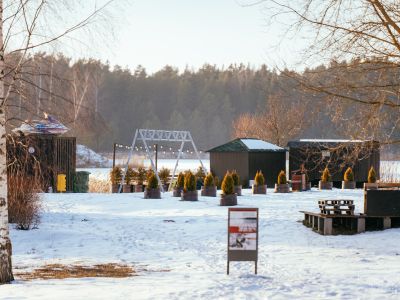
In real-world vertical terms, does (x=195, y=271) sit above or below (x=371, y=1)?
below

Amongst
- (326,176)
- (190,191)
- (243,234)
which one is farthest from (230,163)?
(243,234)

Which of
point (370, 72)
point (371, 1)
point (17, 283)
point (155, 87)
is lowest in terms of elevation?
point (17, 283)

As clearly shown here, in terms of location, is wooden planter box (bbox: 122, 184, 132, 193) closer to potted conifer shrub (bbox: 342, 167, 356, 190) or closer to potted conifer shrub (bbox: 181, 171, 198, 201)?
potted conifer shrub (bbox: 181, 171, 198, 201)

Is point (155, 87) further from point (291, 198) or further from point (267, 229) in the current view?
point (267, 229)

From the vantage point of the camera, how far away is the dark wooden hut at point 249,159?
107 ft

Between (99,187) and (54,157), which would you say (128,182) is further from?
(54,157)

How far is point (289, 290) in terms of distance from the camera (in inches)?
334

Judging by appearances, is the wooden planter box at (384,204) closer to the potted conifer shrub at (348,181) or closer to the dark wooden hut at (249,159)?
the potted conifer shrub at (348,181)

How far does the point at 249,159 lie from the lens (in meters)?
32.5

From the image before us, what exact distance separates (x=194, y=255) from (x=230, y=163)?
21.4m

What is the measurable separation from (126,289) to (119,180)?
2368 cm

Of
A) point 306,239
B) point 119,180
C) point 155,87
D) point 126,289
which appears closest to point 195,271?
point 126,289

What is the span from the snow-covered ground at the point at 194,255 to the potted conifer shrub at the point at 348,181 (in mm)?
8165

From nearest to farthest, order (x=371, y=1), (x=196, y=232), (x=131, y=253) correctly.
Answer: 1. (x=371, y=1)
2. (x=131, y=253)
3. (x=196, y=232)
